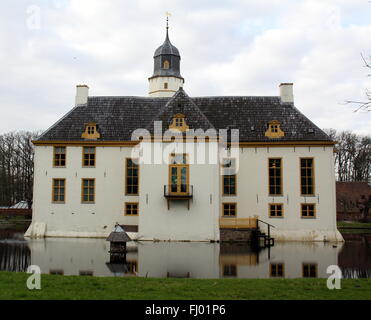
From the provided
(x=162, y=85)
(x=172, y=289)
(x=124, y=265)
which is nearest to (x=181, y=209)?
(x=124, y=265)

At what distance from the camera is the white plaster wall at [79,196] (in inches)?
1076

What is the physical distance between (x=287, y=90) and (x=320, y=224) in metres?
9.74

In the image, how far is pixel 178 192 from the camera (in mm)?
24422

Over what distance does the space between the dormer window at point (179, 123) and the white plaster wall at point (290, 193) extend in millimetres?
4702

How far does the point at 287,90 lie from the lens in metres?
29.5

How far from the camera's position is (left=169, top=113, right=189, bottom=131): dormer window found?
25.2 m

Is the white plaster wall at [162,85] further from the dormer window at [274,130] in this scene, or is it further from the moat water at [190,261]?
the moat water at [190,261]

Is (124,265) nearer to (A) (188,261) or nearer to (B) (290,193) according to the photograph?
(A) (188,261)

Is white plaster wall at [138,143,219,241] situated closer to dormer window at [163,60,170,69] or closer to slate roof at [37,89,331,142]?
slate roof at [37,89,331,142]

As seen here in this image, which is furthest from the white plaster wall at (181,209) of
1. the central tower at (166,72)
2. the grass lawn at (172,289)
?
the central tower at (166,72)

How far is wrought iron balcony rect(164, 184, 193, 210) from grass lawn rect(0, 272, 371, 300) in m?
13.5

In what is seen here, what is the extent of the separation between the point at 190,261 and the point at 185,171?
9568mm
